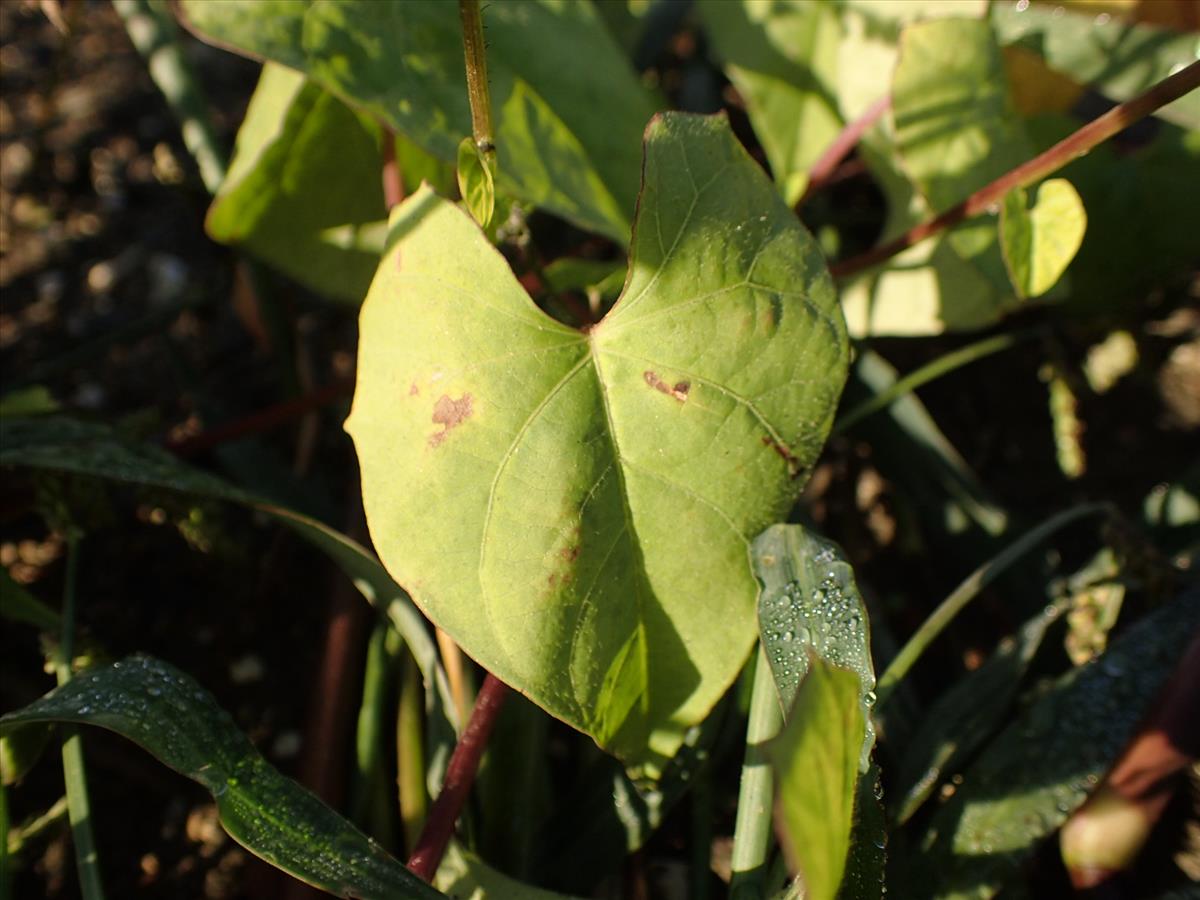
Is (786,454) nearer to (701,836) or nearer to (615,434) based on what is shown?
(615,434)

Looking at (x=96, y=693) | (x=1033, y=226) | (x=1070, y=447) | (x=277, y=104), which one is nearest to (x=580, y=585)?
(x=96, y=693)

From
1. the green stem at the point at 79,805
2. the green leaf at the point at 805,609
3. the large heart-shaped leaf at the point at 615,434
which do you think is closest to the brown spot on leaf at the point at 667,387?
the large heart-shaped leaf at the point at 615,434

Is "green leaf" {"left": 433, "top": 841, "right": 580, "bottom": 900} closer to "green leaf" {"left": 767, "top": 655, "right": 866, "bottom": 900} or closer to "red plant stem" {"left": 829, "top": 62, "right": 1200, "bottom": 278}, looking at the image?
"green leaf" {"left": 767, "top": 655, "right": 866, "bottom": 900}

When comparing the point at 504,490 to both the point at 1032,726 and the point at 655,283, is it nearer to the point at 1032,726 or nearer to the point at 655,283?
the point at 655,283

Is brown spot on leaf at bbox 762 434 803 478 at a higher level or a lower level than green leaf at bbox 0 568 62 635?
higher

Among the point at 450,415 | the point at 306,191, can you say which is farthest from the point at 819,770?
the point at 306,191

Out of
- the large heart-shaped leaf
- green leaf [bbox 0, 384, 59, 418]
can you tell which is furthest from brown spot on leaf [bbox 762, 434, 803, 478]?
green leaf [bbox 0, 384, 59, 418]
